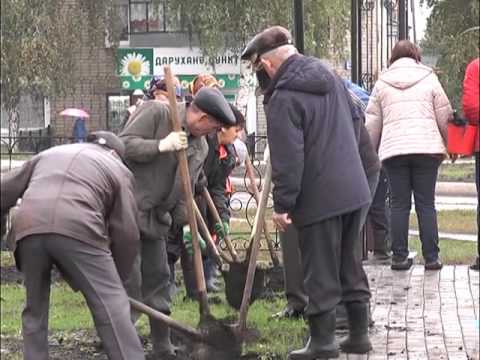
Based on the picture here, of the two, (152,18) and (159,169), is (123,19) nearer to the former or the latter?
(152,18)

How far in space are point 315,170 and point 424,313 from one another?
2058 millimetres

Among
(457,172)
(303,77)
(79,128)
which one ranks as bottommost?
(457,172)

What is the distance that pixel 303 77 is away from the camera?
243 inches

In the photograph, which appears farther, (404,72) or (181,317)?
(404,72)

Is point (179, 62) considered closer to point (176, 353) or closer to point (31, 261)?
point (176, 353)

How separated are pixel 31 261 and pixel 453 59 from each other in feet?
11.3

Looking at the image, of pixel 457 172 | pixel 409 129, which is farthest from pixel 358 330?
pixel 457 172

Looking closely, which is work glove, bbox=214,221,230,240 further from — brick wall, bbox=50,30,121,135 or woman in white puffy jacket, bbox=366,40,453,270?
brick wall, bbox=50,30,121,135

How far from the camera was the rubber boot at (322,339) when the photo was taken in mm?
6422

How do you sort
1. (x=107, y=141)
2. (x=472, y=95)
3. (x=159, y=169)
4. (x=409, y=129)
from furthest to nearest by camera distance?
(x=409, y=129) < (x=159, y=169) < (x=107, y=141) < (x=472, y=95)

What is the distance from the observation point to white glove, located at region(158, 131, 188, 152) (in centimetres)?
634

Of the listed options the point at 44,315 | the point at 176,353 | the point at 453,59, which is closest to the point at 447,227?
the point at 453,59

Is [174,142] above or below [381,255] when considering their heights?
above

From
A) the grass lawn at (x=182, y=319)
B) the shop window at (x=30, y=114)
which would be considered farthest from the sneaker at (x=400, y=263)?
the shop window at (x=30, y=114)
